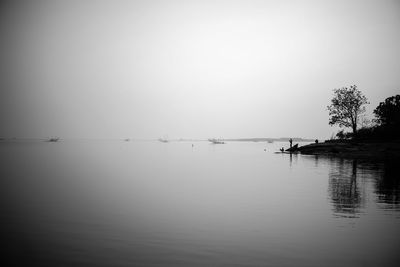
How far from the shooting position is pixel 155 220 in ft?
53.5

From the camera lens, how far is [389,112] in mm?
77688

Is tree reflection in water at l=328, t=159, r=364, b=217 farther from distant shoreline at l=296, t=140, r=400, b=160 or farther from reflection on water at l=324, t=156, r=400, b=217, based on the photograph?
distant shoreline at l=296, t=140, r=400, b=160

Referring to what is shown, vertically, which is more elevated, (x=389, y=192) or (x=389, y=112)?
(x=389, y=112)

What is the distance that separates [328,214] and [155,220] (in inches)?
429

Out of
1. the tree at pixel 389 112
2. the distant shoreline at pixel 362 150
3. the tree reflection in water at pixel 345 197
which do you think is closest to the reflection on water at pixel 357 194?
the tree reflection in water at pixel 345 197

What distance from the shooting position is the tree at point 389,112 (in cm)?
7631

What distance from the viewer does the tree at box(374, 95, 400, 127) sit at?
250 feet

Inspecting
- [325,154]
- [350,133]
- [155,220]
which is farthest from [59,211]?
[350,133]

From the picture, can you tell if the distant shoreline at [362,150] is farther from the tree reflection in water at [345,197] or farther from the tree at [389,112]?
the tree reflection in water at [345,197]

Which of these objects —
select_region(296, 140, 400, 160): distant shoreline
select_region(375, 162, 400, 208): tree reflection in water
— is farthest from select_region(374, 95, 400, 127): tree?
select_region(375, 162, 400, 208): tree reflection in water

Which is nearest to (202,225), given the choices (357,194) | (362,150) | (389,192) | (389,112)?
(357,194)

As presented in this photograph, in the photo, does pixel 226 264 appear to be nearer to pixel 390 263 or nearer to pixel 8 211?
pixel 390 263

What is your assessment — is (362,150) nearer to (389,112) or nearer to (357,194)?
(389,112)

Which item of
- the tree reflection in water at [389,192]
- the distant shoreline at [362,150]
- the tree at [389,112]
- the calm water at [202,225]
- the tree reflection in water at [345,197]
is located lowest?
the calm water at [202,225]
